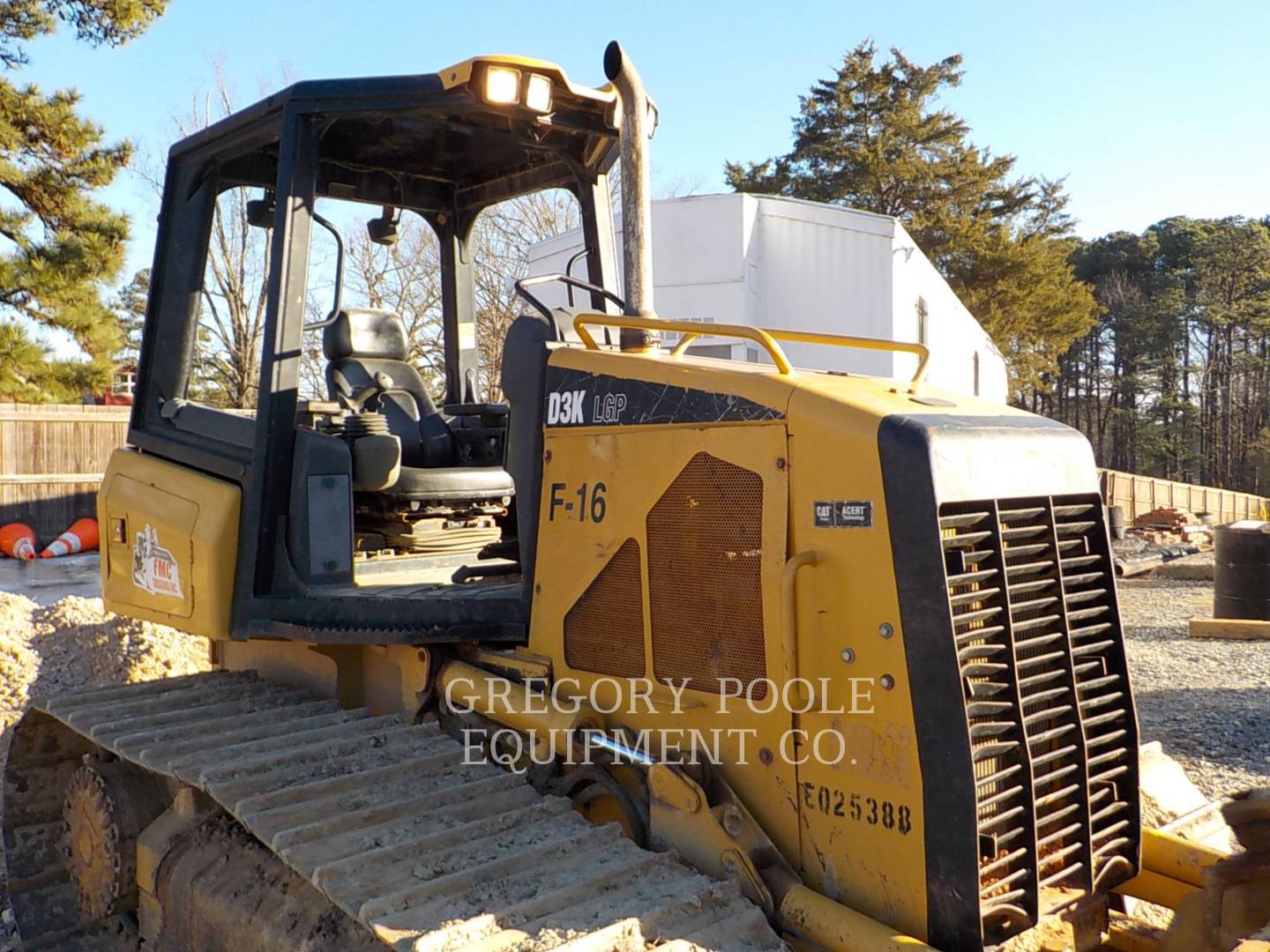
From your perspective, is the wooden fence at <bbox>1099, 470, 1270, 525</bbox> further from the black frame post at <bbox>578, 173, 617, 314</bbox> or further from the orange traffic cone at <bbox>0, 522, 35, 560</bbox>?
the black frame post at <bbox>578, 173, 617, 314</bbox>

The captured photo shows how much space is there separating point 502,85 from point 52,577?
38.9ft

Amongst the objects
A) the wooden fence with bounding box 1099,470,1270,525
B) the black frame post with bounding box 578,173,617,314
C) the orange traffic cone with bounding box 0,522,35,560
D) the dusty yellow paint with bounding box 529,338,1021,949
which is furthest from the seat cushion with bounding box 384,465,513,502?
the wooden fence with bounding box 1099,470,1270,525

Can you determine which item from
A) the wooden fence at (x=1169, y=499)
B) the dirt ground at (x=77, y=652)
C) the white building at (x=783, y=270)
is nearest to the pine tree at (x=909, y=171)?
the wooden fence at (x=1169, y=499)

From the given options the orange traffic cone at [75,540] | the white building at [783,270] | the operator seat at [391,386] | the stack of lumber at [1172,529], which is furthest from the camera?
the stack of lumber at [1172,529]

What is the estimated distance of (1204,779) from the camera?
6.29 m

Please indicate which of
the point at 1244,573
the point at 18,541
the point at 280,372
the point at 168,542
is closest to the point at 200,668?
the point at 168,542

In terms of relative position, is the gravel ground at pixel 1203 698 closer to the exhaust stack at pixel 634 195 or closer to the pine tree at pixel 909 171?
the exhaust stack at pixel 634 195

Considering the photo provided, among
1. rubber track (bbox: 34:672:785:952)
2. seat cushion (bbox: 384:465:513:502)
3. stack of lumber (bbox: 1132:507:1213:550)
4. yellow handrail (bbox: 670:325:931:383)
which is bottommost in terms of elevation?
rubber track (bbox: 34:672:785:952)

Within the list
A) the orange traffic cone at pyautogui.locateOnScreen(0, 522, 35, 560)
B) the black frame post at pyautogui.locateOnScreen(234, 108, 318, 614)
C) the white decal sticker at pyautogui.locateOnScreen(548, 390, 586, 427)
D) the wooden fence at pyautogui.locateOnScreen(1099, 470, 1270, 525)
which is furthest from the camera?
the wooden fence at pyautogui.locateOnScreen(1099, 470, 1270, 525)

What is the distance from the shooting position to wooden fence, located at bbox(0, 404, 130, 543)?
52.2 ft

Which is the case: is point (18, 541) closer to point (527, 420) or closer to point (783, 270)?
point (783, 270)

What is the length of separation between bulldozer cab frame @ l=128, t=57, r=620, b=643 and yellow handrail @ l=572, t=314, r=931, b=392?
1.09ft

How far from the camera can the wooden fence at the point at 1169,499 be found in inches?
1027

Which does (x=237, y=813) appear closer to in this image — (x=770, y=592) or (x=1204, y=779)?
(x=770, y=592)
